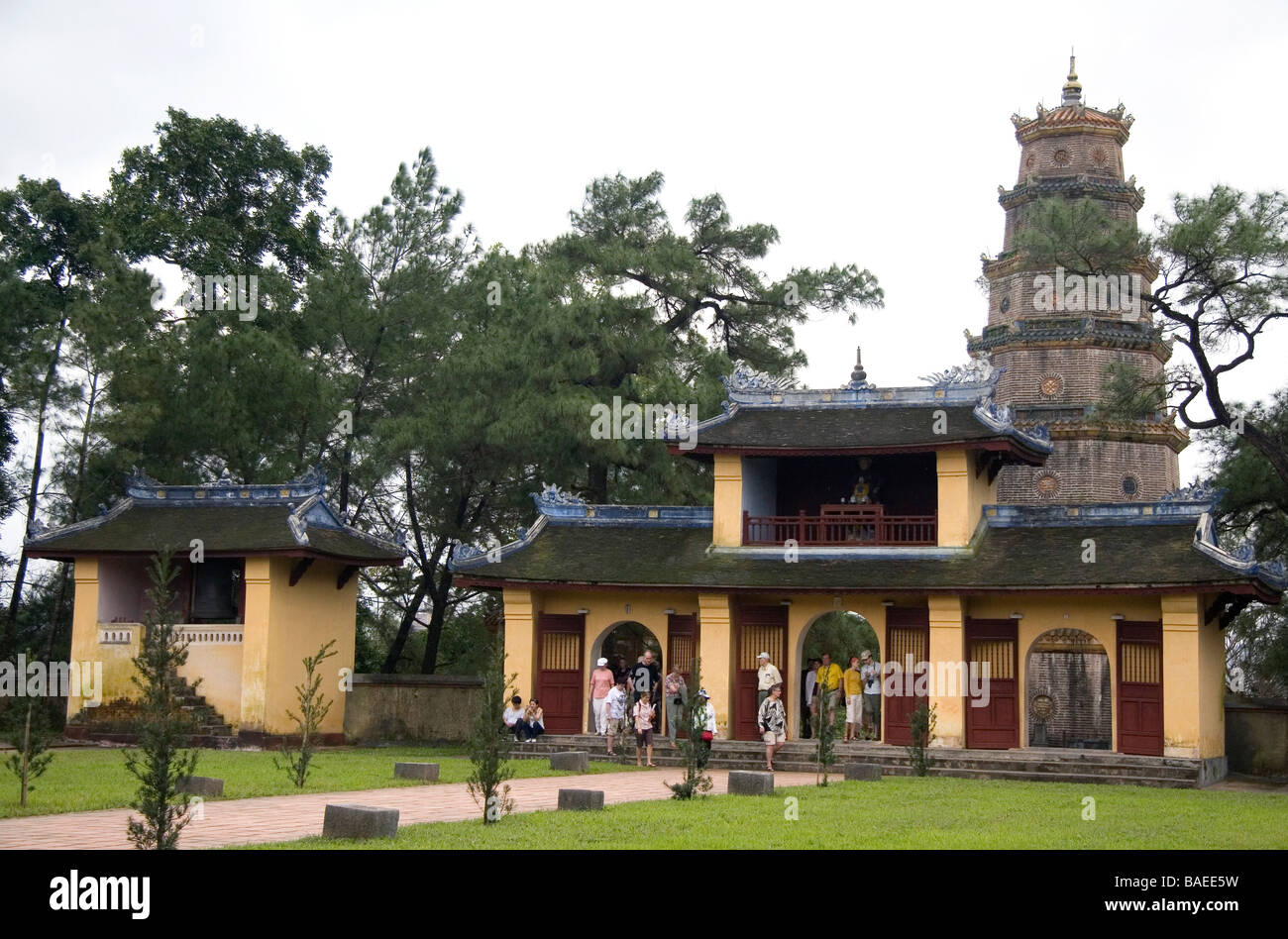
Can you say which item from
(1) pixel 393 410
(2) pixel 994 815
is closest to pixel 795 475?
(1) pixel 393 410

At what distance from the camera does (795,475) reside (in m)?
30.8

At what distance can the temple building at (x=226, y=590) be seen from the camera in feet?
92.1

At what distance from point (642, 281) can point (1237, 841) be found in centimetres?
2411

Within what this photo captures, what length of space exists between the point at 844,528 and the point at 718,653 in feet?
12.1

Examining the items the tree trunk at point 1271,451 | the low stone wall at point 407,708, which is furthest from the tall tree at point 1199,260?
the low stone wall at point 407,708

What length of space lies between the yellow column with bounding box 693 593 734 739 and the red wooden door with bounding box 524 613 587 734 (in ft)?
8.24

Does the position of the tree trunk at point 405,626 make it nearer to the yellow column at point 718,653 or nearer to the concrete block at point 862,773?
the yellow column at point 718,653

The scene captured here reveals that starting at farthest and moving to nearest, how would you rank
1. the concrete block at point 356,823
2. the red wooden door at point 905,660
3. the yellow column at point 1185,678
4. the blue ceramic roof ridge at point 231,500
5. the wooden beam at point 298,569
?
the blue ceramic roof ridge at point 231,500, the wooden beam at point 298,569, the red wooden door at point 905,660, the yellow column at point 1185,678, the concrete block at point 356,823

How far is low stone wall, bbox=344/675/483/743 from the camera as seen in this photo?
2978 centimetres

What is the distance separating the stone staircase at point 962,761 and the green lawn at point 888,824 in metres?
2.77

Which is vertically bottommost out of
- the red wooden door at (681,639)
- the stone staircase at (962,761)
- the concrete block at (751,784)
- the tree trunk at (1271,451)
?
the stone staircase at (962,761)

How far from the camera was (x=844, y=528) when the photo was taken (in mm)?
29141

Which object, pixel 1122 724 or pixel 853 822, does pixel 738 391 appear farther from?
pixel 853 822

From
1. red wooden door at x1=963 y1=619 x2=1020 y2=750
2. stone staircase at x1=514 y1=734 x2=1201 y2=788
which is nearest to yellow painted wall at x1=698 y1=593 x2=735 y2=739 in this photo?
stone staircase at x1=514 y1=734 x2=1201 y2=788
